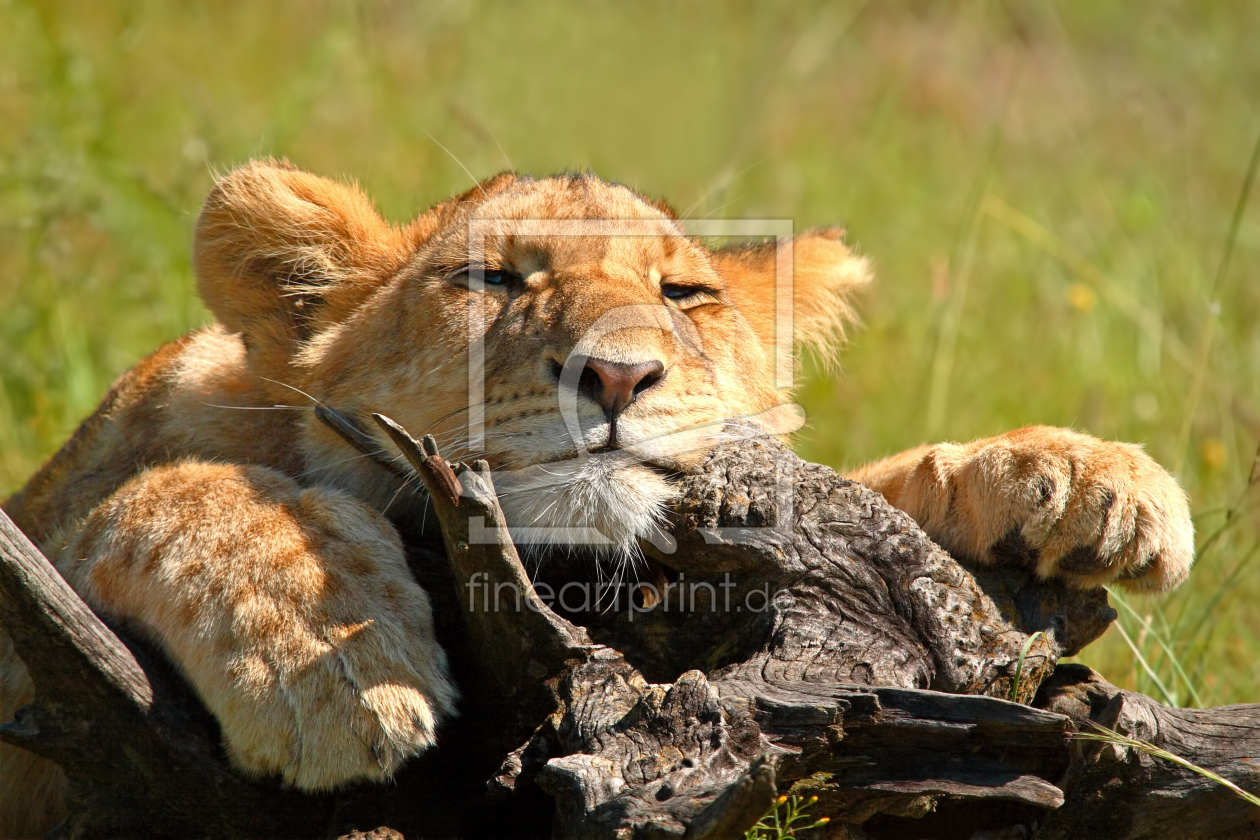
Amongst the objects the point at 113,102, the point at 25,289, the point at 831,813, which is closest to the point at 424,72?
the point at 113,102

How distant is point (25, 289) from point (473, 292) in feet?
13.8

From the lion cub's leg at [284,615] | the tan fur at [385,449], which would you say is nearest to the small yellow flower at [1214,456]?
the tan fur at [385,449]

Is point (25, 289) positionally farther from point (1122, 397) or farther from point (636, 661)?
point (1122, 397)

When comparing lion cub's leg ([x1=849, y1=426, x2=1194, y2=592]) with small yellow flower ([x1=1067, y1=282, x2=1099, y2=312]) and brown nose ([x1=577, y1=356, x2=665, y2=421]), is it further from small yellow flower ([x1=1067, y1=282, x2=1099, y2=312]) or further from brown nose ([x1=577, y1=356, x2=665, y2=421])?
small yellow flower ([x1=1067, y1=282, x2=1099, y2=312])

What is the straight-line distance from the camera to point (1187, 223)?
8.35 m

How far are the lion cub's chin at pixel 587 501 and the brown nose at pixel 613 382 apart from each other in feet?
0.38

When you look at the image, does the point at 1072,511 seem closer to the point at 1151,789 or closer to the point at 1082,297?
the point at 1151,789

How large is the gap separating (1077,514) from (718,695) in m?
1.12

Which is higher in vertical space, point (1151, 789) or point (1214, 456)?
point (1214, 456)

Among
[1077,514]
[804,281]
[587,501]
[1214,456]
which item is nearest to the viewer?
[587,501]

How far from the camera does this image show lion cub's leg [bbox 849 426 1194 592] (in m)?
2.98

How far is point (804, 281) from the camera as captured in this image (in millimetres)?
4594

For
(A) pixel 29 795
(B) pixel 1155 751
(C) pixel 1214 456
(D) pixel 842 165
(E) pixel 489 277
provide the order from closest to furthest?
1. (B) pixel 1155 751
2. (A) pixel 29 795
3. (E) pixel 489 277
4. (C) pixel 1214 456
5. (D) pixel 842 165

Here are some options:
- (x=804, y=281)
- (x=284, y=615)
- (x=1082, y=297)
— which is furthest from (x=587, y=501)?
(x=1082, y=297)
